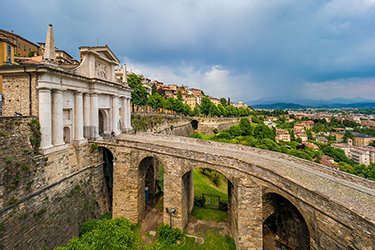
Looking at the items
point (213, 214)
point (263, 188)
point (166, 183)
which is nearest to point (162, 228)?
point (166, 183)

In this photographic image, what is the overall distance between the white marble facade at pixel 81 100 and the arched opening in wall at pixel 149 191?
17.8ft

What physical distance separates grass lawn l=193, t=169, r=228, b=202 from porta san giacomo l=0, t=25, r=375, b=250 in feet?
16.1

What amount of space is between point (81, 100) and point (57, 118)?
3.44 metres

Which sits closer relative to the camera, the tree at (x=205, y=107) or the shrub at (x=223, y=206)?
the shrub at (x=223, y=206)

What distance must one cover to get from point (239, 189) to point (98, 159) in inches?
522

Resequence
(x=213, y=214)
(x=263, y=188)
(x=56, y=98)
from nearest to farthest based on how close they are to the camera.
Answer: (x=263, y=188), (x=56, y=98), (x=213, y=214)

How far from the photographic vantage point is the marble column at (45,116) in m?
13.1

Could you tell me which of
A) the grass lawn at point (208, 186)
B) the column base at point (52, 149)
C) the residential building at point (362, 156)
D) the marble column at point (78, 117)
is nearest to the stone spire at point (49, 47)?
the marble column at point (78, 117)

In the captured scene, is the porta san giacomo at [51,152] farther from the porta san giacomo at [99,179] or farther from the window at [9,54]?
the window at [9,54]

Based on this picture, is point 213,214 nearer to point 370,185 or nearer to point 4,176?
point 370,185

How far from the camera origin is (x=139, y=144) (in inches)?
641

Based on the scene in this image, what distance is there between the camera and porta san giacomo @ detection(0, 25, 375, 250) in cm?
907

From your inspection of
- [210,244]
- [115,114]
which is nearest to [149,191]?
[210,244]

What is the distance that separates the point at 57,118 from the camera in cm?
1440
